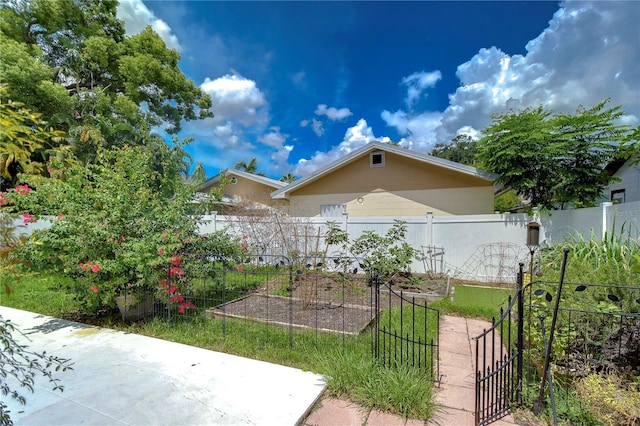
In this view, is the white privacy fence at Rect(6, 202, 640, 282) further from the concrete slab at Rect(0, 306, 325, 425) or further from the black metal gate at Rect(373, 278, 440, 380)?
the concrete slab at Rect(0, 306, 325, 425)

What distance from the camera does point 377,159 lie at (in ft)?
32.9

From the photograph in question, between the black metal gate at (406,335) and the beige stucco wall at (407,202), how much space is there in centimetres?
405

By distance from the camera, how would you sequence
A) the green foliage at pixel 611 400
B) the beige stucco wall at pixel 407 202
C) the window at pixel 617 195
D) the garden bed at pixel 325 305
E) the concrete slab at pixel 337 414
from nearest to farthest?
the green foliage at pixel 611 400
the concrete slab at pixel 337 414
the garden bed at pixel 325 305
the beige stucco wall at pixel 407 202
the window at pixel 617 195

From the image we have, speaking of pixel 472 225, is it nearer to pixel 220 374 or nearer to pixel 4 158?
pixel 220 374

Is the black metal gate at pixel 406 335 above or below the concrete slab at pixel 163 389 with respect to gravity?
above

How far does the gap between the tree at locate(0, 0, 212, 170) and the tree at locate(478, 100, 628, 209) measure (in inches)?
512

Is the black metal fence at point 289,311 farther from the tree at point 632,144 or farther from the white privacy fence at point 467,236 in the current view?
the tree at point 632,144

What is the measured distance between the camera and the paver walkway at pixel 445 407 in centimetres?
238

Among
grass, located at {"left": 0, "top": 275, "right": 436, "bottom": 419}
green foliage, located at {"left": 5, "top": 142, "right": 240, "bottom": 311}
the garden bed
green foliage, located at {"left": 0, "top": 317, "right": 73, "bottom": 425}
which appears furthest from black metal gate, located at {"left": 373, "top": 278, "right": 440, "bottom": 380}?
green foliage, located at {"left": 5, "top": 142, "right": 240, "bottom": 311}

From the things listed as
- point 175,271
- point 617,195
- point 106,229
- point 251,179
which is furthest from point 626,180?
point 106,229

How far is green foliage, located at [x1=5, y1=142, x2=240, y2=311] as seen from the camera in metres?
4.09

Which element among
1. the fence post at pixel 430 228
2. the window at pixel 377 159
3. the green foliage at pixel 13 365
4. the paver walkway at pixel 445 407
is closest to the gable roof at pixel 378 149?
the window at pixel 377 159

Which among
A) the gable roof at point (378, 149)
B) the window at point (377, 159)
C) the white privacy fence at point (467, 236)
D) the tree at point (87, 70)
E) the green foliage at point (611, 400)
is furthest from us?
the tree at point (87, 70)

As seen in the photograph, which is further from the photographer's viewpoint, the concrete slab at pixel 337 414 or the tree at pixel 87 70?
the tree at pixel 87 70
